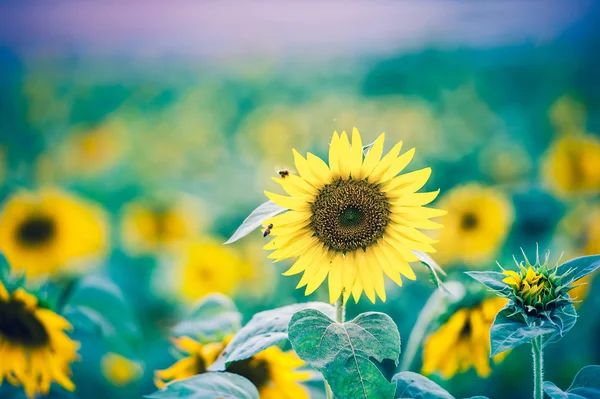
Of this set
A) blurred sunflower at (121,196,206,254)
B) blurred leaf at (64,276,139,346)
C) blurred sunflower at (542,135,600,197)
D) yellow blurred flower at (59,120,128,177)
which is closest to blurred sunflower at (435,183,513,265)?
blurred sunflower at (542,135,600,197)

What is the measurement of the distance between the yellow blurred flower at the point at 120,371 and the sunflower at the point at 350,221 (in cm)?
60

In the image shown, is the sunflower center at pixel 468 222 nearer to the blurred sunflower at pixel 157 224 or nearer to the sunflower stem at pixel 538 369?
the blurred sunflower at pixel 157 224

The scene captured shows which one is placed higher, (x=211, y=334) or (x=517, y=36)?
(x=517, y=36)

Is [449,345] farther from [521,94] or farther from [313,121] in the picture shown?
[521,94]

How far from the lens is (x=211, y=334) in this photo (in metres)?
0.82

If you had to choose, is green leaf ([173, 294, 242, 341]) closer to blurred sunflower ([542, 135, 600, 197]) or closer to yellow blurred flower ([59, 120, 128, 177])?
blurred sunflower ([542, 135, 600, 197])

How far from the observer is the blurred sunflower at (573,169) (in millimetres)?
1772

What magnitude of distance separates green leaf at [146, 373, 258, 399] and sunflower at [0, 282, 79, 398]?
0.27 m

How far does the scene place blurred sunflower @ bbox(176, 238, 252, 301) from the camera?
145 centimetres

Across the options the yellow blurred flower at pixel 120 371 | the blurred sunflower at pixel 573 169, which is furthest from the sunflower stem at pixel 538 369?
the blurred sunflower at pixel 573 169

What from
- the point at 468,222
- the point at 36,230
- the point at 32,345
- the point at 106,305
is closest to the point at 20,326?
the point at 32,345

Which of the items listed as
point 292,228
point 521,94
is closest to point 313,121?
point 521,94

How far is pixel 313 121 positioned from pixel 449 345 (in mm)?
1647

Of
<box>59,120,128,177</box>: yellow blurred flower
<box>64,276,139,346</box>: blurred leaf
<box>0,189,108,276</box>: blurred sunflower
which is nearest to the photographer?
<box>64,276,139,346</box>: blurred leaf
